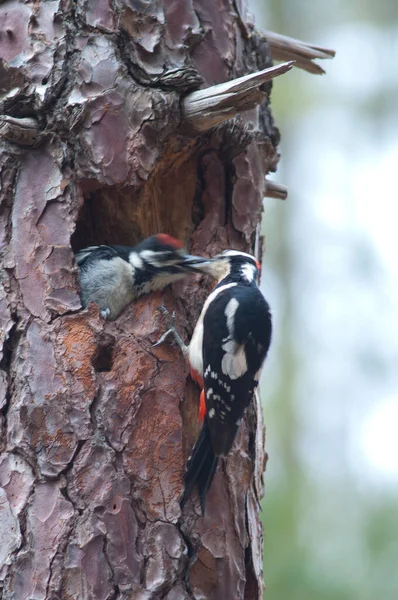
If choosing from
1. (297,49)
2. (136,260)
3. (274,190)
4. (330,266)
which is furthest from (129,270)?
(330,266)

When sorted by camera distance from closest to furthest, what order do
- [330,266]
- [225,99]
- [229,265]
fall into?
[225,99], [229,265], [330,266]

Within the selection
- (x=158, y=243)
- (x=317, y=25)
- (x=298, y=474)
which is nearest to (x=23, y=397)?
(x=158, y=243)

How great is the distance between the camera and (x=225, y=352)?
352 centimetres

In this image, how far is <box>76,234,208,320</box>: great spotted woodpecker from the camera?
11.2ft

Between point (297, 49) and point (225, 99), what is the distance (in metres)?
Answer: 1.32

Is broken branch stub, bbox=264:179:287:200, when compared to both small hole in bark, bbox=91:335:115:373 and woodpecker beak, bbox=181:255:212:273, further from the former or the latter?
small hole in bark, bbox=91:335:115:373

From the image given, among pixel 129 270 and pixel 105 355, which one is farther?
pixel 129 270

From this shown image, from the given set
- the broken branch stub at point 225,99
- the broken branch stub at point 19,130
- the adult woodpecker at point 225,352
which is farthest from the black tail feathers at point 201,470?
the broken branch stub at point 19,130

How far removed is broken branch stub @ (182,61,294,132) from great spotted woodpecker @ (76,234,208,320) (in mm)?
540

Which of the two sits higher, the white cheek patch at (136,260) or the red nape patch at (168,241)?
the red nape patch at (168,241)

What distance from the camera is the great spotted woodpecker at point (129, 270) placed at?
11.2 feet

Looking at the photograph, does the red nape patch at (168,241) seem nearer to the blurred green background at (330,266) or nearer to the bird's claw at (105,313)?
the bird's claw at (105,313)

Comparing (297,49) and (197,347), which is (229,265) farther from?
(297,49)

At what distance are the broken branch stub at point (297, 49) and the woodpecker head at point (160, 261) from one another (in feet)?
4.04
